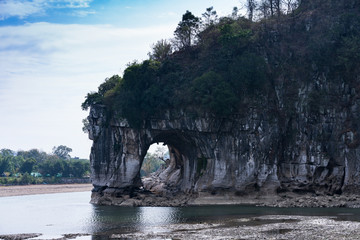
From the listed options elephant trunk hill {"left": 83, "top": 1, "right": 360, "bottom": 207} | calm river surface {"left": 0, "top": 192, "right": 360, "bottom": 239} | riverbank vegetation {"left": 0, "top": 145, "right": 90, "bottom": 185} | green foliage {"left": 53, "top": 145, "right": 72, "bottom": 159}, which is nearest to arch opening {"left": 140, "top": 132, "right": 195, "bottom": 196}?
elephant trunk hill {"left": 83, "top": 1, "right": 360, "bottom": 207}

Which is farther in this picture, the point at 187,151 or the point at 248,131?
the point at 187,151

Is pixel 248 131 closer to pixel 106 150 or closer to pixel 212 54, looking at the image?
pixel 212 54

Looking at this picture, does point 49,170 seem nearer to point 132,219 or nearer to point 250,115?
point 250,115

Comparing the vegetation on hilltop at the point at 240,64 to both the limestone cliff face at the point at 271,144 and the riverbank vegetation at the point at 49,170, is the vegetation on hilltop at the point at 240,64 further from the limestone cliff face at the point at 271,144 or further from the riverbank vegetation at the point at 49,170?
the riverbank vegetation at the point at 49,170

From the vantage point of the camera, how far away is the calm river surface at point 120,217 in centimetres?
3397

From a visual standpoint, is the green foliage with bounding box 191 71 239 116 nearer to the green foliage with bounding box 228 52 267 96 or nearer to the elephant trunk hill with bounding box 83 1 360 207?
the elephant trunk hill with bounding box 83 1 360 207

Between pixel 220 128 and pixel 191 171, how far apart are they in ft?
22.2

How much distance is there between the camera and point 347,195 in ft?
154

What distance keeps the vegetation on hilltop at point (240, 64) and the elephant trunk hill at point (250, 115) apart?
11cm

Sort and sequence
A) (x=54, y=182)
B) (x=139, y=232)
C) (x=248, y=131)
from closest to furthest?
(x=139, y=232)
(x=248, y=131)
(x=54, y=182)

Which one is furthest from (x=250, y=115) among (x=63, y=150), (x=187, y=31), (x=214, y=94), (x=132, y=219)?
(x=63, y=150)

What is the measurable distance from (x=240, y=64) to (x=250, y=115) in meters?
5.18

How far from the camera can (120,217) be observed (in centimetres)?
3975

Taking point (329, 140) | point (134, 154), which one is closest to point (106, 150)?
point (134, 154)
